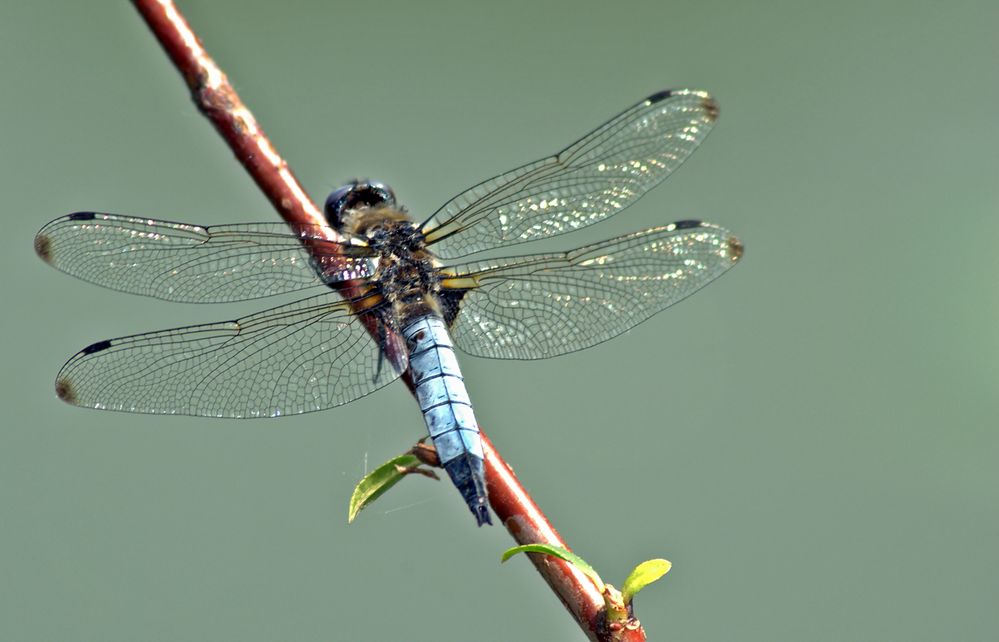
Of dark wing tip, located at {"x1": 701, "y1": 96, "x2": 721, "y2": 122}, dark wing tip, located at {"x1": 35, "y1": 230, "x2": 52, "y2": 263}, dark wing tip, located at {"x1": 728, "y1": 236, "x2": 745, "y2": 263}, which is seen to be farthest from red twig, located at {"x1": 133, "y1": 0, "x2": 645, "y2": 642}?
dark wing tip, located at {"x1": 701, "y1": 96, "x2": 721, "y2": 122}

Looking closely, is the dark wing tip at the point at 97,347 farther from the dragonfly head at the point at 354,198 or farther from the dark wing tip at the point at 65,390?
the dragonfly head at the point at 354,198

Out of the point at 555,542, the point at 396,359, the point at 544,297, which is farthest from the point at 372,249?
the point at 555,542

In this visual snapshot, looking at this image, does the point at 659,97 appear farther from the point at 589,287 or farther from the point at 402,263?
the point at 402,263

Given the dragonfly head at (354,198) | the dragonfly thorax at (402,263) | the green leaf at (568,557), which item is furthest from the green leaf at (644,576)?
the dragonfly head at (354,198)

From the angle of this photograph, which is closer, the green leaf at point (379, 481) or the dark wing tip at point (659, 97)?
the green leaf at point (379, 481)

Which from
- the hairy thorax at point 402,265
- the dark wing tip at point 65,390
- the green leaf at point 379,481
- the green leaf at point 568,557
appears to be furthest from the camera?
the hairy thorax at point 402,265

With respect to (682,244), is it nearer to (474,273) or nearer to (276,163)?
(474,273)

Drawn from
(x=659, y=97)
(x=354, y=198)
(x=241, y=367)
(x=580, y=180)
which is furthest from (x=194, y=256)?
(x=659, y=97)
